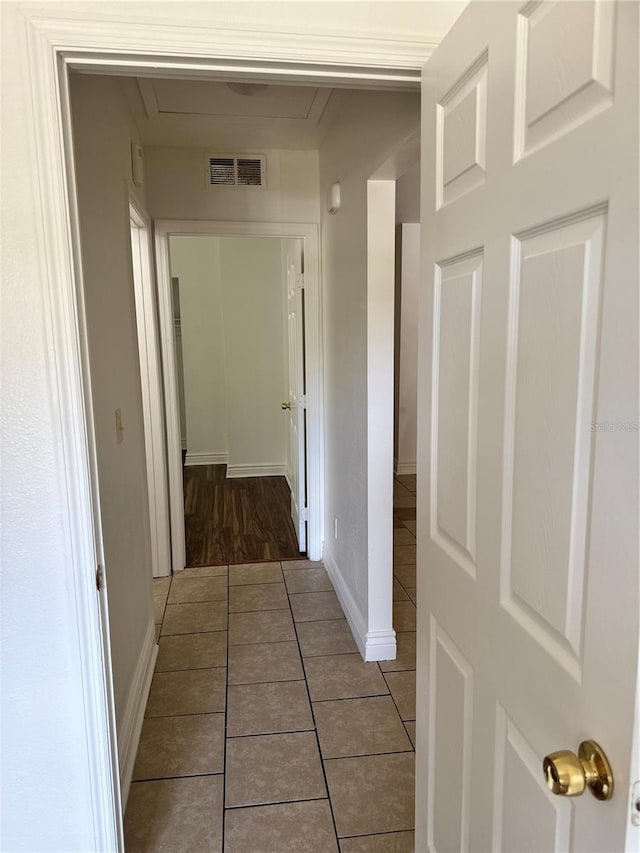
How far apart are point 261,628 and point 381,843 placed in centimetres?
133

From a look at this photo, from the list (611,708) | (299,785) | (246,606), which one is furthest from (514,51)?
(246,606)

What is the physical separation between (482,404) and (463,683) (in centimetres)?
57

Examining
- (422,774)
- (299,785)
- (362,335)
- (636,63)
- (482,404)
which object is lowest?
(299,785)

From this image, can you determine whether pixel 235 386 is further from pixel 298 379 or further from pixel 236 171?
pixel 236 171

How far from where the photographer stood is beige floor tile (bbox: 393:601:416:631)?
9.41ft

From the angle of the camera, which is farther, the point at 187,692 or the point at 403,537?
the point at 403,537

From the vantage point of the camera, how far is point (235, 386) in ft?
18.6

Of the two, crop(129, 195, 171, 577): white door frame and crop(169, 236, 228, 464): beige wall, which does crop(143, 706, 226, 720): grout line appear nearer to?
crop(129, 195, 171, 577): white door frame

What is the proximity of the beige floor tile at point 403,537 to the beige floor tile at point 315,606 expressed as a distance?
967 mm

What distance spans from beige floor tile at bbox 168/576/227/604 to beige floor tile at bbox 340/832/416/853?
1.68 metres

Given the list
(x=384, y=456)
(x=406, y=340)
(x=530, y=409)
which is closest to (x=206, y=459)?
(x=406, y=340)

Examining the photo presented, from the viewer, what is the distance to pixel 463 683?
1129 millimetres

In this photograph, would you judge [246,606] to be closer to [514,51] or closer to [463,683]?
[463,683]

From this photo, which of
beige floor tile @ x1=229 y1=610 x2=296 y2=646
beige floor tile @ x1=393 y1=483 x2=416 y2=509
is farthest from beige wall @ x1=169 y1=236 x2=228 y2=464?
beige floor tile @ x1=229 y1=610 x2=296 y2=646
